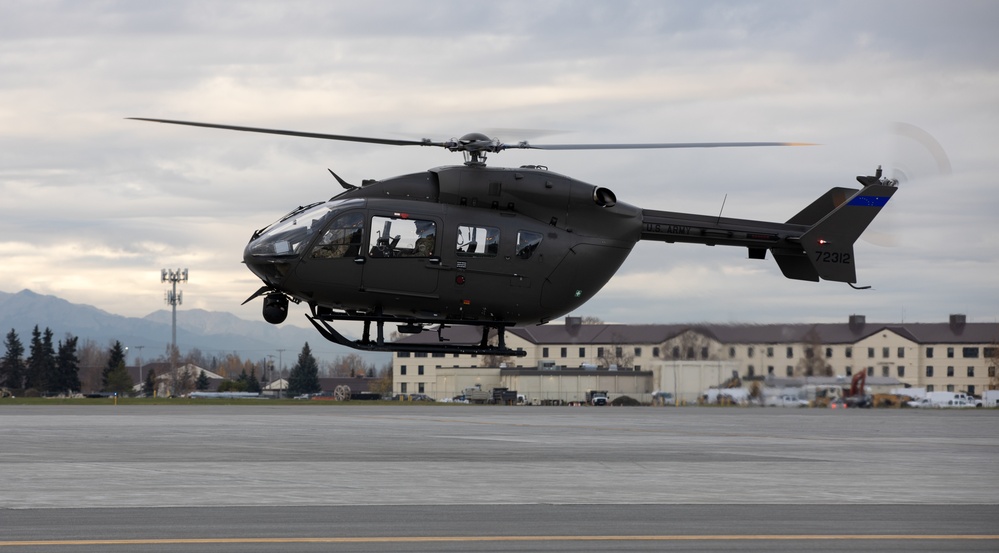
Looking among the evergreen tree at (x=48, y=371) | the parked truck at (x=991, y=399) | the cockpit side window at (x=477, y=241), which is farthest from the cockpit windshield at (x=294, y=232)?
the evergreen tree at (x=48, y=371)

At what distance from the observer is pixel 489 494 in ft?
51.7

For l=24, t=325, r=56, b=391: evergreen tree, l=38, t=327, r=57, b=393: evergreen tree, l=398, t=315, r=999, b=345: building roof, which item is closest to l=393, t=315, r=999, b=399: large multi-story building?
l=398, t=315, r=999, b=345: building roof

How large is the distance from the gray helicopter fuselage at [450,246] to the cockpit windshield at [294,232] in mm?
21

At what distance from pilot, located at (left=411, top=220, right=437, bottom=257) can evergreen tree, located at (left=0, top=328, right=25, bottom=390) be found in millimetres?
122220

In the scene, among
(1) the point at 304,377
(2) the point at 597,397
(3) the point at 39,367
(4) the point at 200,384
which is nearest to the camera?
(2) the point at 597,397

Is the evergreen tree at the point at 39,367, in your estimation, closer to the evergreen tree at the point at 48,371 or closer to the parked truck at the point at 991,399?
the evergreen tree at the point at 48,371

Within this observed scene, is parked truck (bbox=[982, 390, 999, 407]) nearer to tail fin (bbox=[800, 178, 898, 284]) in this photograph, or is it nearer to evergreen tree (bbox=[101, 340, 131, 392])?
tail fin (bbox=[800, 178, 898, 284])

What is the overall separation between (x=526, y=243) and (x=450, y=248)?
1.81 meters

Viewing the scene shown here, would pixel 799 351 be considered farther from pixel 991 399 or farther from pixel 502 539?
pixel 991 399

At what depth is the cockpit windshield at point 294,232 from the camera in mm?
23359

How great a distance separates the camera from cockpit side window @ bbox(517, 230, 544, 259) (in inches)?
974

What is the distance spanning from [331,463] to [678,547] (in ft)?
36.2

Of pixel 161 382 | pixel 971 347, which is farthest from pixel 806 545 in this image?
pixel 161 382

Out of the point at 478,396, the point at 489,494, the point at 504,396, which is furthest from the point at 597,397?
the point at 489,494
